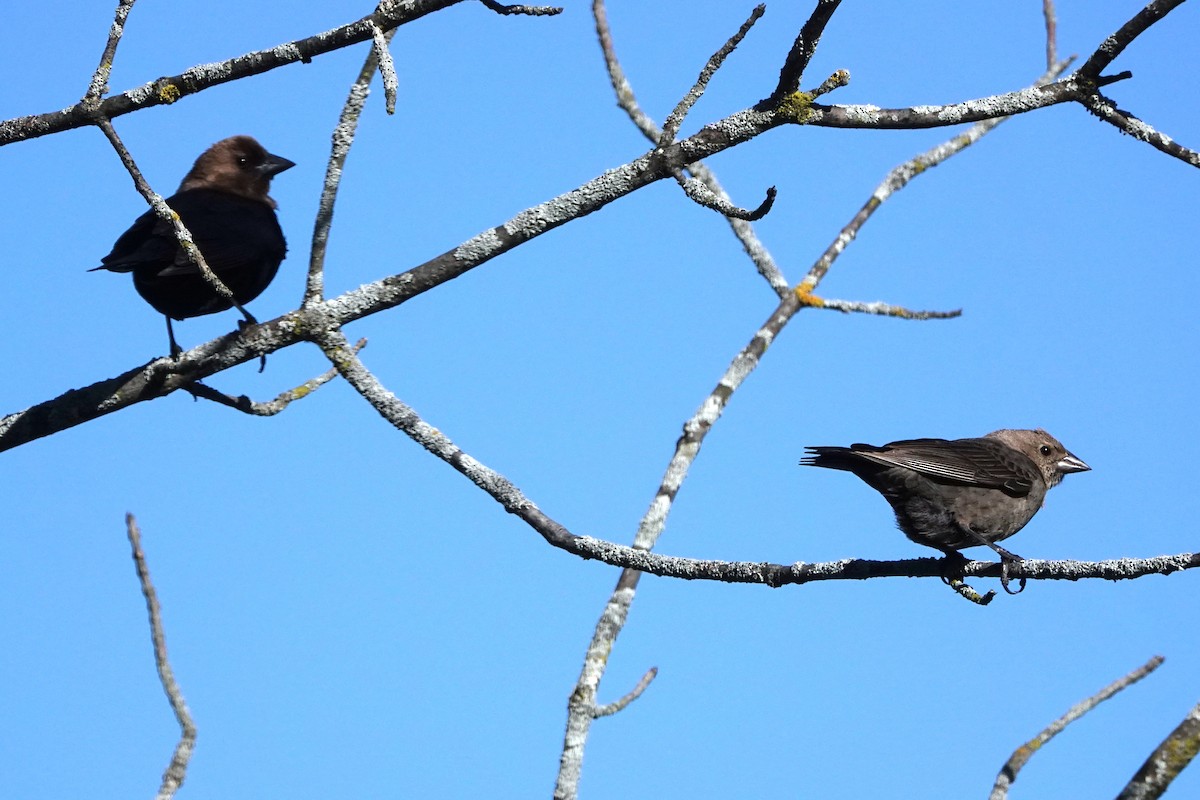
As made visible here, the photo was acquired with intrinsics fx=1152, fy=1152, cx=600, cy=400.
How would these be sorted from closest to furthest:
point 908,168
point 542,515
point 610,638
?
point 542,515, point 610,638, point 908,168

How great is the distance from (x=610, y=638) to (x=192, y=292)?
2.77 meters

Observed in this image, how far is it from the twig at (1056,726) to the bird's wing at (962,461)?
1.63 metres

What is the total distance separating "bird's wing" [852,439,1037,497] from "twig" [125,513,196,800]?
302 cm

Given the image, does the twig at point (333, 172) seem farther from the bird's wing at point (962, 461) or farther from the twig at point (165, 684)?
the bird's wing at point (962, 461)

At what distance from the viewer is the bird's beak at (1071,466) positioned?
657cm

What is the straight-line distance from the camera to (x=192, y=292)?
18.3 feet

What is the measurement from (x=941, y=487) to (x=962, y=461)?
28 centimetres

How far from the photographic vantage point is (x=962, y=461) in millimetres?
5309

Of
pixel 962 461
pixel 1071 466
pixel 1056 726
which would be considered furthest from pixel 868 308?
pixel 1056 726

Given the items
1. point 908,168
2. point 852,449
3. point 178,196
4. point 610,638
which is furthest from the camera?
point 178,196

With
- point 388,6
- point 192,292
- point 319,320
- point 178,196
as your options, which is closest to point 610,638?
point 319,320

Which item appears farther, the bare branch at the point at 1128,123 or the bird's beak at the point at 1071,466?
the bird's beak at the point at 1071,466

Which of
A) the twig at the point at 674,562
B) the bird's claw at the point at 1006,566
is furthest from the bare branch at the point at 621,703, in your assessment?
the bird's claw at the point at 1006,566

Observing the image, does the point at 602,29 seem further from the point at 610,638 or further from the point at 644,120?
the point at 610,638
